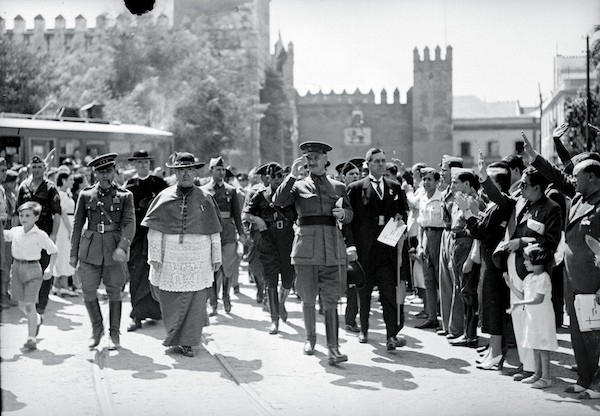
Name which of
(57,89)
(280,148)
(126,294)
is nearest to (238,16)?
(280,148)

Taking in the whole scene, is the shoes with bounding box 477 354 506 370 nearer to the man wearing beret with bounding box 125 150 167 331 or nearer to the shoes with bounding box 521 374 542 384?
the shoes with bounding box 521 374 542 384

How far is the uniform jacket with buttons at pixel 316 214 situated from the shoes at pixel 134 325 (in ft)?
8.72

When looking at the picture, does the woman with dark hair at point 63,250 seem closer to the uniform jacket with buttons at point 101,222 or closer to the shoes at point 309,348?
the uniform jacket with buttons at point 101,222

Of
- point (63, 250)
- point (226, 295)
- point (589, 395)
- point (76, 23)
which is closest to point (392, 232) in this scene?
point (589, 395)

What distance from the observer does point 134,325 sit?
9914 mm

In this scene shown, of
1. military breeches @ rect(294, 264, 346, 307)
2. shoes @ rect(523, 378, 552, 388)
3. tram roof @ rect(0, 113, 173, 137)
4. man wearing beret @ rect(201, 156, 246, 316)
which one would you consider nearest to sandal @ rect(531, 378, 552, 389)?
shoes @ rect(523, 378, 552, 388)

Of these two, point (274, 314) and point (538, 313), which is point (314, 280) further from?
point (538, 313)

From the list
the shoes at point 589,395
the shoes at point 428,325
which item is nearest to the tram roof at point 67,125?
the shoes at point 428,325

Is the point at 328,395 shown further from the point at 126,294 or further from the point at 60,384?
the point at 126,294

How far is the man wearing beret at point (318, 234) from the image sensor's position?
8.13 meters

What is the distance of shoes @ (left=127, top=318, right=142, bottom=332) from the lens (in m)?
9.84

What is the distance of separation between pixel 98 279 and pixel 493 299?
408 cm

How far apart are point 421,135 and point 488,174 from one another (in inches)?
2807

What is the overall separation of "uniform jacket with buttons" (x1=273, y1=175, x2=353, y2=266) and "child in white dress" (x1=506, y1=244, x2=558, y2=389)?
6.24 feet
